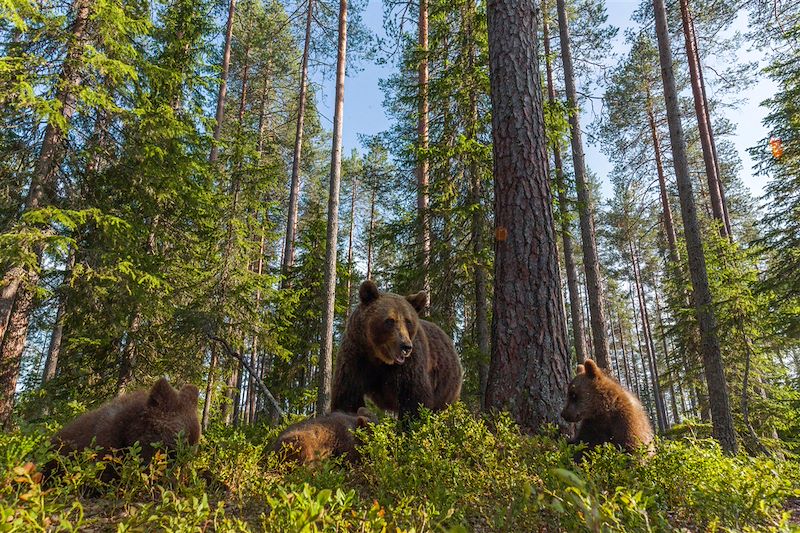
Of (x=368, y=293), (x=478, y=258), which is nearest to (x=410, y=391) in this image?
(x=368, y=293)

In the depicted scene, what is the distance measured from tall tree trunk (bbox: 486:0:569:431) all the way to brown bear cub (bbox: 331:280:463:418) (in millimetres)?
1008

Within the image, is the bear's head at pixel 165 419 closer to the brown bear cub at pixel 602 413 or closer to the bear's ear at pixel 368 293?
the bear's ear at pixel 368 293

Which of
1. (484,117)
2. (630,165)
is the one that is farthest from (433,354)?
(630,165)

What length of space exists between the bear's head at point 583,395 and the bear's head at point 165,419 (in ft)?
13.7

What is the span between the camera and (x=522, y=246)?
246 inches

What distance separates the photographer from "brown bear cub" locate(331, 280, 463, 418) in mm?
6113

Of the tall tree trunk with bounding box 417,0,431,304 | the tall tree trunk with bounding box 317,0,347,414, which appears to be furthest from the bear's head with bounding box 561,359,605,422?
the tall tree trunk with bounding box 317,0,347,414

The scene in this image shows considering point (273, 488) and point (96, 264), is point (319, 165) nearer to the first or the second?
point (96, 264)

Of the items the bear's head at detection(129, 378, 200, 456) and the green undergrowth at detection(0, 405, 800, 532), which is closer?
the green undergrowth at detection(0, 405, 800, 532)

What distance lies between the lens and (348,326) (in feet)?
21.9

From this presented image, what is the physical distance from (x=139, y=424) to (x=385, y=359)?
296cm

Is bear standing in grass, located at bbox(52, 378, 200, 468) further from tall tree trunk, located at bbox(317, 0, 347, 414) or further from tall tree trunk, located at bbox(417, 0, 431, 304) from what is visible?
tall tree trunk, located at bbox(317, 0, 347, 414)

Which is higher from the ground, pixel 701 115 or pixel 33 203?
pixel 701 115

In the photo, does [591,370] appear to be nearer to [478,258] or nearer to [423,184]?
[478,258]
